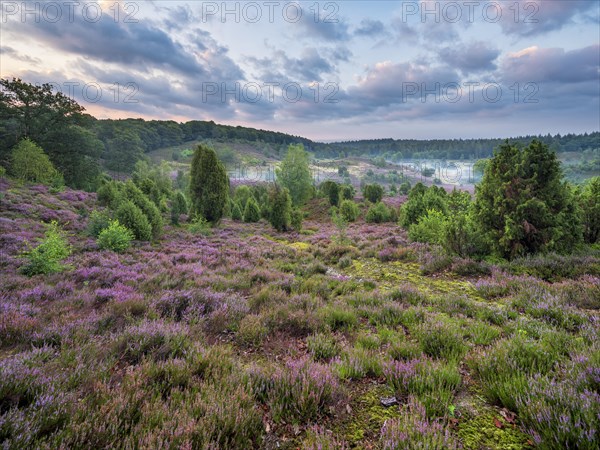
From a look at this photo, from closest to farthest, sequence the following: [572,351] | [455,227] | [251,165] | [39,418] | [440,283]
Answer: [39,418] → [572,351] → [440,283] → [455,227] → [251,165]

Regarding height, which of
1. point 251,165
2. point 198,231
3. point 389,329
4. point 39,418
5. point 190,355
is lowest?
point 198,231

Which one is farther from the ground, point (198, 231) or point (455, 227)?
point (455, 227)

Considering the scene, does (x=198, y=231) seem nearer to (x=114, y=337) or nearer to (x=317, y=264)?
(x=317, y=264)

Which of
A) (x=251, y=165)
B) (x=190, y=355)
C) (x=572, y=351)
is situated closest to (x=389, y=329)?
(x=572, y=351)

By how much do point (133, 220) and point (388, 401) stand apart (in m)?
16.6

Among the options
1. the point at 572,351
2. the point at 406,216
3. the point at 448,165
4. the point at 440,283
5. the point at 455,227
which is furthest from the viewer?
the point at 448,165

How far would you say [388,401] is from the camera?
272 centimetres

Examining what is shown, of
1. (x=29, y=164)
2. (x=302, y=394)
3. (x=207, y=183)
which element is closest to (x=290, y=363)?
(x=302, y=394)

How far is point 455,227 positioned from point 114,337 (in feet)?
34.7

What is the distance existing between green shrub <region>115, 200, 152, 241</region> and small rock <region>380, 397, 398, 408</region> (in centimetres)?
1617

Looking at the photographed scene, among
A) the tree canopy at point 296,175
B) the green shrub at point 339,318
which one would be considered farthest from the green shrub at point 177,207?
the green shrub at point 339,318

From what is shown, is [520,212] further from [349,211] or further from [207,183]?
[349,211]

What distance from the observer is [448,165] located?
119312 millimetres

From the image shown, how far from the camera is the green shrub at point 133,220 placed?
49.1 feet
